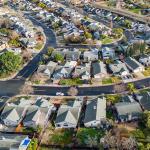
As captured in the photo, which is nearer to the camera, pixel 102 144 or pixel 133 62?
pixel 102 144

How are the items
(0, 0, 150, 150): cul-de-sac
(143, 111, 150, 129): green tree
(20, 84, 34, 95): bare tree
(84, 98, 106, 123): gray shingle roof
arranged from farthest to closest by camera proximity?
(20, 84, 34, 95): bare tree, (84, 98, 106, 123): gray shingle roof, (0, 0, 150, 150): cul-de-sac, (143, 111, 150, 129): green tree

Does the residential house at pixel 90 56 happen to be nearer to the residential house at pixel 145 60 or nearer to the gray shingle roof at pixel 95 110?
the residential house at pixel 145 60

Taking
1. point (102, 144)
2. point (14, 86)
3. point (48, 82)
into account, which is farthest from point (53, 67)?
point (102, 144)

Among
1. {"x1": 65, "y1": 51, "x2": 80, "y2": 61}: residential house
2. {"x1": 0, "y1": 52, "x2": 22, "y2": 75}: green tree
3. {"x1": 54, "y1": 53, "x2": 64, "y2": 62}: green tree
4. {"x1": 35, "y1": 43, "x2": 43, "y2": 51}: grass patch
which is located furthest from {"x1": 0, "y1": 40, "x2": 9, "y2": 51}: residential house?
{"x1": 65, "y1": 51, "x2": 80, "y2": 61}: residential house

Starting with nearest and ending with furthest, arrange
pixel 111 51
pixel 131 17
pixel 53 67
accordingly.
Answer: pixel 53 67
pixel 111 51
pixel 131 17

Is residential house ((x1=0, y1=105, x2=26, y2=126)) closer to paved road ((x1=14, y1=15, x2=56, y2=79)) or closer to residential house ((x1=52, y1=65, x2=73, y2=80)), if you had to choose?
residential house ((x1=52, y1=65, x2=73, y2=80))

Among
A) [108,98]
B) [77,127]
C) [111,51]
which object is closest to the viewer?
[77,127]

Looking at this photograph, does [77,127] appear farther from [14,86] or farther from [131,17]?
[131,17]

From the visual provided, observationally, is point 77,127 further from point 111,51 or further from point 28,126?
point 111,51
